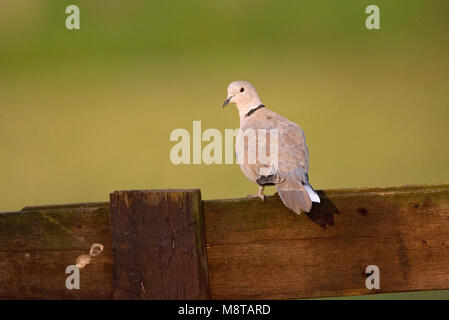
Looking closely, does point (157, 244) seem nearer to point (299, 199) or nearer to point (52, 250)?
point (52, 250)

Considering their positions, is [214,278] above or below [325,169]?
below

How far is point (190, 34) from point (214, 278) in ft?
41.4

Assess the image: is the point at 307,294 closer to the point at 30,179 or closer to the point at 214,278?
the point at 214,278

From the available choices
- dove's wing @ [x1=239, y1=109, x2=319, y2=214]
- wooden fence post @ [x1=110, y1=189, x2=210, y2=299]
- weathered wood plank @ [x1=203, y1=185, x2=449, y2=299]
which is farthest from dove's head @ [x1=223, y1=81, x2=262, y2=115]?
wooden fence post @ [x1=110, y1=189, x2=210, y2=299]

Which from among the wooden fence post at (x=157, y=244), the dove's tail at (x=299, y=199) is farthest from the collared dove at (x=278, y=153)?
the wooden fence post at (x=157, y=244)

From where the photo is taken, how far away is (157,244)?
2084mm

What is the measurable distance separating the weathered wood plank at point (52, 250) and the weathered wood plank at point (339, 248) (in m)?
0.32

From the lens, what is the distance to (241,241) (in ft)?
7.04

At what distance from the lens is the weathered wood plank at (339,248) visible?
2154mm

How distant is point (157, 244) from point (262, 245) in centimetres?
31

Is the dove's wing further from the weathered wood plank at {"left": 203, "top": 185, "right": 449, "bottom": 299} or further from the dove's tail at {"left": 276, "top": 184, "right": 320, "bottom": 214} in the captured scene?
the weathered wood plank at {"left": 203, "top": 185, "right": 449, "bottom": 299}

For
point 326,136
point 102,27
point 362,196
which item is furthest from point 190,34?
point 362,196

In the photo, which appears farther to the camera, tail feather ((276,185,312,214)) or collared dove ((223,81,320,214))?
collared dove ((223,81,320,214))

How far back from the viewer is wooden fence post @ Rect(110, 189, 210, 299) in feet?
6.81
